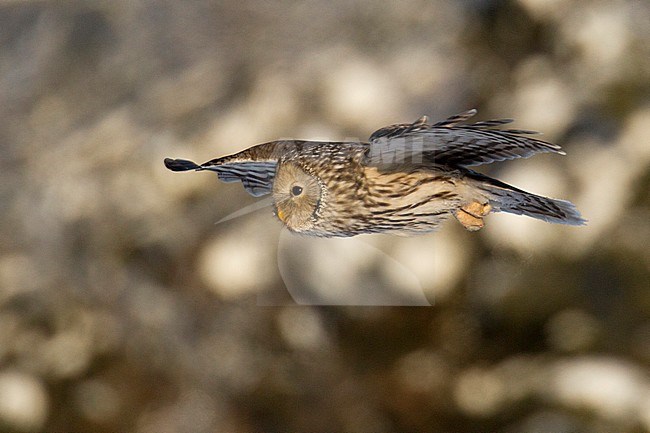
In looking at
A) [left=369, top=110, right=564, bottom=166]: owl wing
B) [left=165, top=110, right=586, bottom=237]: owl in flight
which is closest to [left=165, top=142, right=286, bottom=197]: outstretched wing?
[left=165, top=110, right=586, bottom=237]: owl in flight

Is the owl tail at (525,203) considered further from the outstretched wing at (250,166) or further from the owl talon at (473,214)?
the outstretched wing at (250,166)

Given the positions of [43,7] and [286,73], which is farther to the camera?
[43,7]

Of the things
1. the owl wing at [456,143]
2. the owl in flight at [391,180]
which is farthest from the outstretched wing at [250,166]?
the owl wing at [456,143]

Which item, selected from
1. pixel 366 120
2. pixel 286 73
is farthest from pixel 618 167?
pixel 286 73

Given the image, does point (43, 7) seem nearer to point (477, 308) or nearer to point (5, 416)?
point (5, 416)

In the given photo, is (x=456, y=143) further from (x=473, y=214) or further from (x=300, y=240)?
(x=300, y=240)

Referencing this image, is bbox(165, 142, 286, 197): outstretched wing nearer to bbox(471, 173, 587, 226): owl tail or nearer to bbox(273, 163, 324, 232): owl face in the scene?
bbox(273, 163, 324, 232): owl face

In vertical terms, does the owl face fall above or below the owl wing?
below
